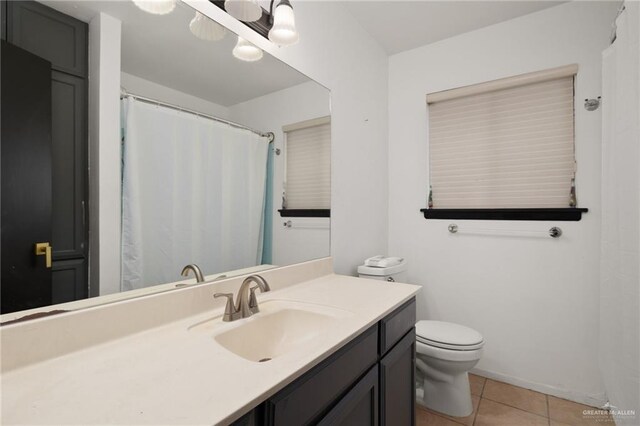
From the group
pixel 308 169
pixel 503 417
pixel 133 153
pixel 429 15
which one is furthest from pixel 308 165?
pixel 503 417

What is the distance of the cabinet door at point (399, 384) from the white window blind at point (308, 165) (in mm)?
856

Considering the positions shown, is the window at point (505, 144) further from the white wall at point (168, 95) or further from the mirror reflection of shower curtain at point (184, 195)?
the white wall at point (168, 95)

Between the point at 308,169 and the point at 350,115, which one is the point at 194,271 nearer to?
the point at 308,169

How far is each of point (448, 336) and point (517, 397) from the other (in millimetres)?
729

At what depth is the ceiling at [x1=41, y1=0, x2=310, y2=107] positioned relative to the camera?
91 centimetres

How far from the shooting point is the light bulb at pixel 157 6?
0.95 meters

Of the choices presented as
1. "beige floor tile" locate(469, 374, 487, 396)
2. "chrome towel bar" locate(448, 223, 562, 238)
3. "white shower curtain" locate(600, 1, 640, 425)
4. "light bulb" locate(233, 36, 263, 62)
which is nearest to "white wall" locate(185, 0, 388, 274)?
"light bulb" locate(233, 36, 263, 62)

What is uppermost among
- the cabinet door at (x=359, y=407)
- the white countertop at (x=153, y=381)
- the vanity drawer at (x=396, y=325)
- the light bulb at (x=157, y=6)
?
the light bulb at (x=157, y=6)

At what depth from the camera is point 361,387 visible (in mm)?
971

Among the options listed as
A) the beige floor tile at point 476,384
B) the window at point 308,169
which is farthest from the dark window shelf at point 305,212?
the beige floor tile at point 476,384

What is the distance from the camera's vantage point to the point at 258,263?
138cm

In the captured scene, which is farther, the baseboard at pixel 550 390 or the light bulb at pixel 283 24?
the baseboard at pixel 550 390

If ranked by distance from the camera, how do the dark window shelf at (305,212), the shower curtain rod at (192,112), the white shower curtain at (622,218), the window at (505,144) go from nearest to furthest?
1. the shower curtain rod at (192,112)
2. the white shower curtain at (622,218)
3. the dark window shelf at (305,212)
4. the window at (505,144)

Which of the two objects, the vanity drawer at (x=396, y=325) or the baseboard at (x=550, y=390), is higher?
the vanity drawer at (x=396, y=325)
